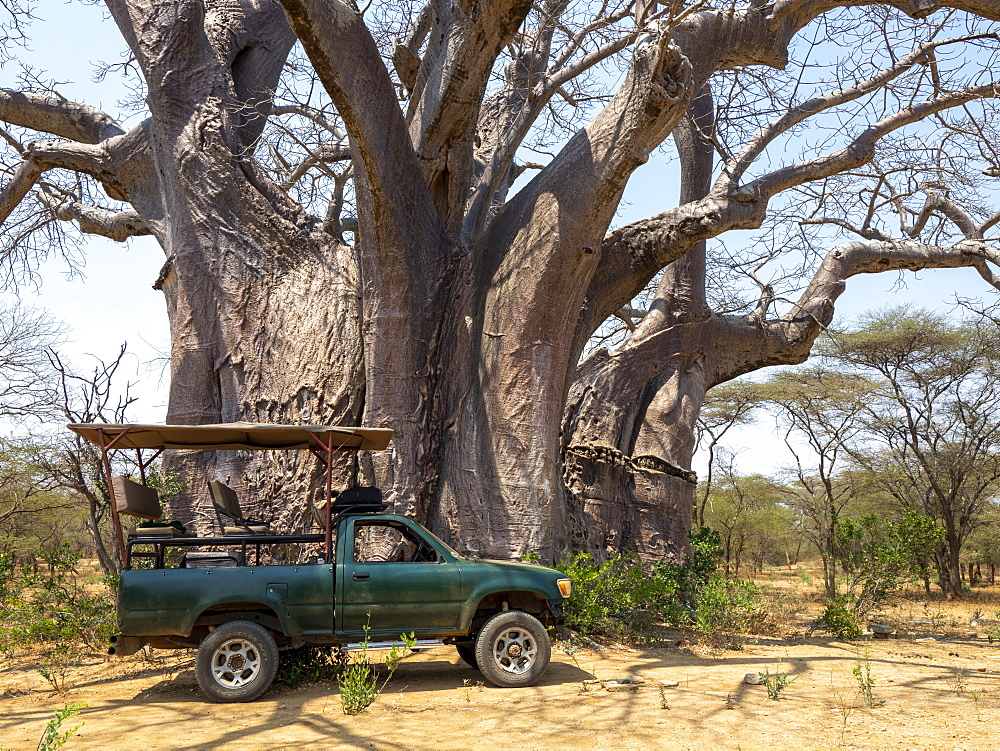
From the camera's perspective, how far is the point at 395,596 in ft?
18.5

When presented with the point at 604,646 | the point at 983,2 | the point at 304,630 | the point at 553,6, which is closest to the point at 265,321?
the point at 304,630

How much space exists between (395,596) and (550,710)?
1315mm

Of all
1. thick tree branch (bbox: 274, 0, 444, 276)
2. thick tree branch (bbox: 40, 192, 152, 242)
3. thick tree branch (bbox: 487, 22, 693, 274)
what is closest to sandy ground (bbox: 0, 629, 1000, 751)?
thick tree branch (bbox: 274, 0, 444, 276)

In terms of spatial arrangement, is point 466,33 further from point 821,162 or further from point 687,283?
point 687,283

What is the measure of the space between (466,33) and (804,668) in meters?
6.05

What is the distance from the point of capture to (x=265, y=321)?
830 cm

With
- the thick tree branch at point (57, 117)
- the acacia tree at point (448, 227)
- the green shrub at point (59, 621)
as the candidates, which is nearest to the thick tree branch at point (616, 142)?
the acacia tree at point (448, 227)

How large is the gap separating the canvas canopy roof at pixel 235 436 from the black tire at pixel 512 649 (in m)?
1.67

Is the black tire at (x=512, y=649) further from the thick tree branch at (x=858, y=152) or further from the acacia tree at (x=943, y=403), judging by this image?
the acacia tree at (x=943, y=403)

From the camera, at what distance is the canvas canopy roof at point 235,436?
18.9ft

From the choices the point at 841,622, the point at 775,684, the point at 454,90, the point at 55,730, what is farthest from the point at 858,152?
the point at 55,730

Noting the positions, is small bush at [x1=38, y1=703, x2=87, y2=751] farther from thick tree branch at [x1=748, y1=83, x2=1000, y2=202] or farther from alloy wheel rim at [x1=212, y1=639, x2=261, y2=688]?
thick tree branch at [x1=748, y1=83, x2=1000, y2=202]

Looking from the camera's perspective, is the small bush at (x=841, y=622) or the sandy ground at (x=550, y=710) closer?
the sandy ground at (x=550, y=710)

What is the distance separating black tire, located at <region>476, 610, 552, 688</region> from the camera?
5598mm
